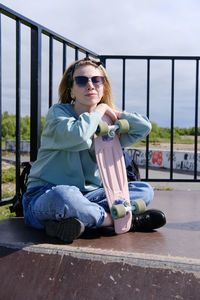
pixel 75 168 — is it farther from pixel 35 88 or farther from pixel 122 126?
pixel 35 88

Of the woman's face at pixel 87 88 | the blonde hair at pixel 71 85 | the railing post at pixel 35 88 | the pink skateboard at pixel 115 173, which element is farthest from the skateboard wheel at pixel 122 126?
the railing post at pixel 35 88

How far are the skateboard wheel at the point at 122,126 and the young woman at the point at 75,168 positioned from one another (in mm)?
71

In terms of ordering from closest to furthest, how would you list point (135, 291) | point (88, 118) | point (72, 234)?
1. point (135, 291)
2. point (72, 234)
3. point (88, 118)

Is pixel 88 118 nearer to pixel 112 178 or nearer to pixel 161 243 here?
pixel 112 178

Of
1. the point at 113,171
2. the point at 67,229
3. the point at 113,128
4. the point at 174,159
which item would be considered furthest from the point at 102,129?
the point at 174,159

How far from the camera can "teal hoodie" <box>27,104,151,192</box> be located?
171cm

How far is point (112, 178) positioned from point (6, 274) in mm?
669

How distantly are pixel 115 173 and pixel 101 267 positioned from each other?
1.92ft

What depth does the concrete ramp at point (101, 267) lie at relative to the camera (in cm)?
135

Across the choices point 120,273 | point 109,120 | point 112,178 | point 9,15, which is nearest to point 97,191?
point 112,178

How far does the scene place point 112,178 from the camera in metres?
1.85

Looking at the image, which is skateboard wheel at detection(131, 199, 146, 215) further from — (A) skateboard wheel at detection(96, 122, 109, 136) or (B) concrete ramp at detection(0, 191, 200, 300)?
(A) skateboard wheel at detection(96, 122, 109, 136)

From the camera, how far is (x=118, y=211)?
1.69 m

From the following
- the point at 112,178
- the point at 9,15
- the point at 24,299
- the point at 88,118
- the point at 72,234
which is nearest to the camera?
the point at 24,299
